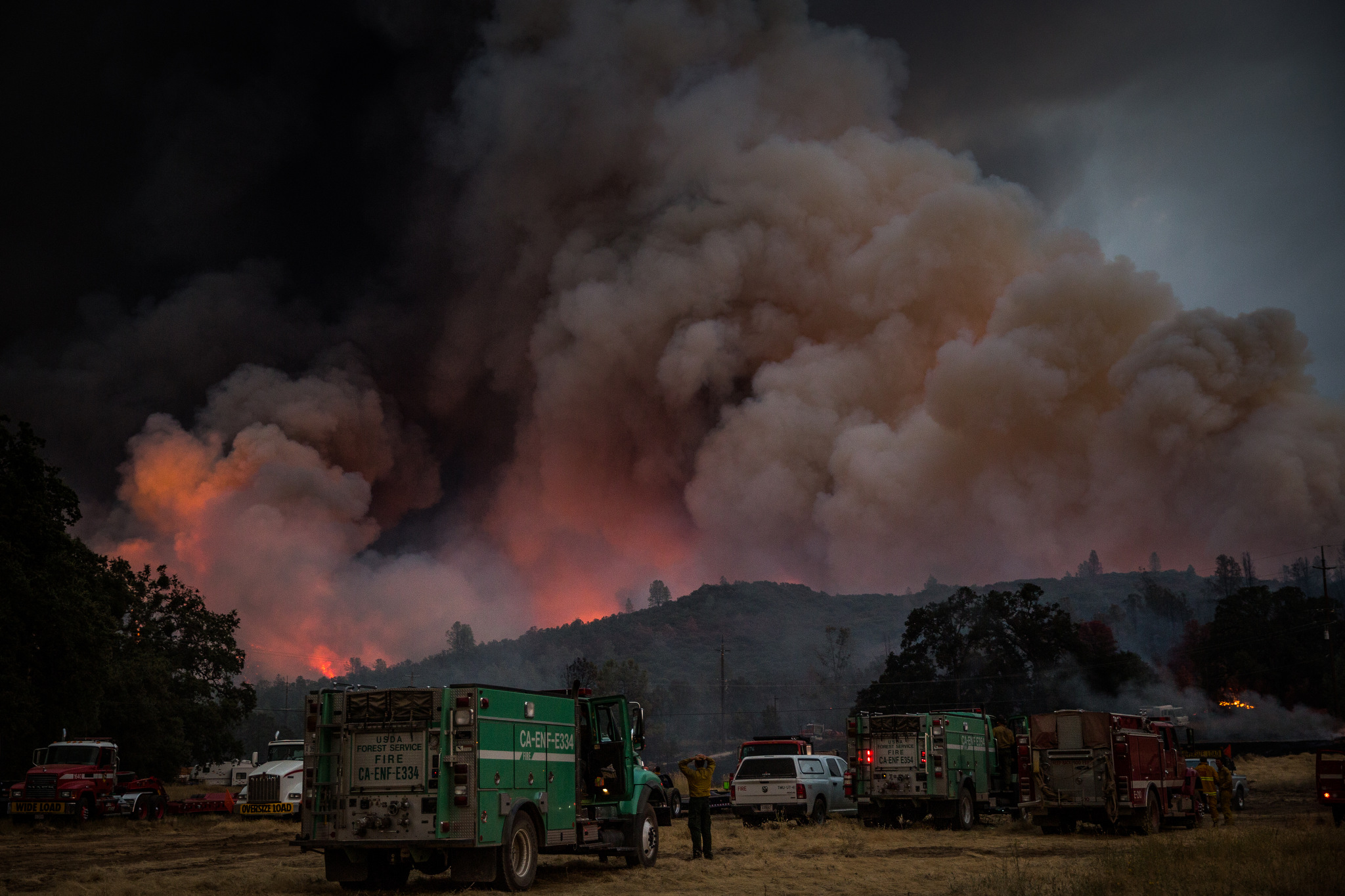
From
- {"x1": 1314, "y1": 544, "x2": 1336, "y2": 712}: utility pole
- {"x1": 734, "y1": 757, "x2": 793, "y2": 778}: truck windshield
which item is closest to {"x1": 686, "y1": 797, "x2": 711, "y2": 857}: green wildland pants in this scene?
{"x1": 734, "y1": 757, "x2": 793, "y2": 778}: truck windshield

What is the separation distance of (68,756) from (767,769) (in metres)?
21.2

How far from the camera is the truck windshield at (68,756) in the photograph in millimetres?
30984

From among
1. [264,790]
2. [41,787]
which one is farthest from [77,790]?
[264,790]

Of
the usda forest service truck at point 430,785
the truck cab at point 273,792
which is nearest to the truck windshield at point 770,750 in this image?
the truck cab at point 273,792

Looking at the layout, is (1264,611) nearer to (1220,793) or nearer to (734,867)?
(1220,793)

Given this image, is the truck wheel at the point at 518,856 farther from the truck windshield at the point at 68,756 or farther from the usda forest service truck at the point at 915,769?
the truck windshield at the point at 68,756

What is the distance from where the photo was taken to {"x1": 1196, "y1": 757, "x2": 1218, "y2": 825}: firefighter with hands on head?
989 inches

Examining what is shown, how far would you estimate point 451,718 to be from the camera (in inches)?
552

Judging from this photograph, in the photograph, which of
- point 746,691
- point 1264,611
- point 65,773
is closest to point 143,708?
point 65,773

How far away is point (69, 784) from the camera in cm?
2989

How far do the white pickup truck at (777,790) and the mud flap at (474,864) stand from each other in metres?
14.0

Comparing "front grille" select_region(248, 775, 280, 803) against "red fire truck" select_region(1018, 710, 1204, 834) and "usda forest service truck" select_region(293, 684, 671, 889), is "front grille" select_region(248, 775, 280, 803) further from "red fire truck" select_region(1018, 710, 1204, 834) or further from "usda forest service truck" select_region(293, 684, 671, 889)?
"red fire truck" select_region(1018, 710, 1204, 834)

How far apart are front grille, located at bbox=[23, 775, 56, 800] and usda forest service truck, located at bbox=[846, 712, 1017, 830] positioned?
2285 cm

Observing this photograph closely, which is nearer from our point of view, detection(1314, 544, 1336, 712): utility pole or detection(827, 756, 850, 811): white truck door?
detection(827, 756, 850, 811): white truck door
